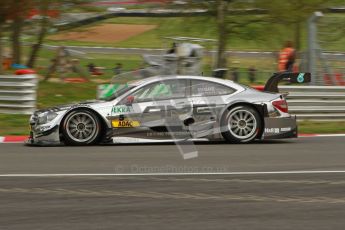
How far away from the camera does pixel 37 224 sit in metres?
5.87

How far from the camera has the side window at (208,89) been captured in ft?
38.0

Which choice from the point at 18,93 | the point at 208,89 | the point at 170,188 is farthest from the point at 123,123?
the point at 18,93

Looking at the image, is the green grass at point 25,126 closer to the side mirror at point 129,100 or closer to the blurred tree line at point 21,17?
the side mirror at point 129,100

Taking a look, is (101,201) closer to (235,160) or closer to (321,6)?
(235,160)

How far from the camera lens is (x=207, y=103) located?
453 inches

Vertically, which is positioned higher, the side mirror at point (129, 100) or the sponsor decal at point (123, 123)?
the side mirror at point (129, 100)

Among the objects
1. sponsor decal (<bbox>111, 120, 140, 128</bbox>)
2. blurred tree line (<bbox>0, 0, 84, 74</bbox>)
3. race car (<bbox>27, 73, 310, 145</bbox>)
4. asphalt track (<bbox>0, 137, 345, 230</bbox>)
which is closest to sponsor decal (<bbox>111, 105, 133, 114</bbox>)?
race car (<bbox>27, 73, 310, 145</bbox>)

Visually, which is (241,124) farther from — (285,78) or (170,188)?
(170,188)

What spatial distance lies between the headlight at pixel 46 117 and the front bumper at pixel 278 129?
329 cm

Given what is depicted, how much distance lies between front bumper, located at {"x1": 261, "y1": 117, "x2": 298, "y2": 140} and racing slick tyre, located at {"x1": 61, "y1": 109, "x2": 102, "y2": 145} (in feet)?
8.61

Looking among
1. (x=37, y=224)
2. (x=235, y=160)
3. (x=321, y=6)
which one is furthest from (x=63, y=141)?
(x=321, y=6)

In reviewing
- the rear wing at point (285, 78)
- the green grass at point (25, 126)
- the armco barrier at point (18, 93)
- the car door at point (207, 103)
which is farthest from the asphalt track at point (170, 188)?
the armco barrier at point (18, 93)

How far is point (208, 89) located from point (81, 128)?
6.90 ft

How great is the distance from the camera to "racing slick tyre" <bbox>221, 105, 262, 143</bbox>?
37.7 ft
